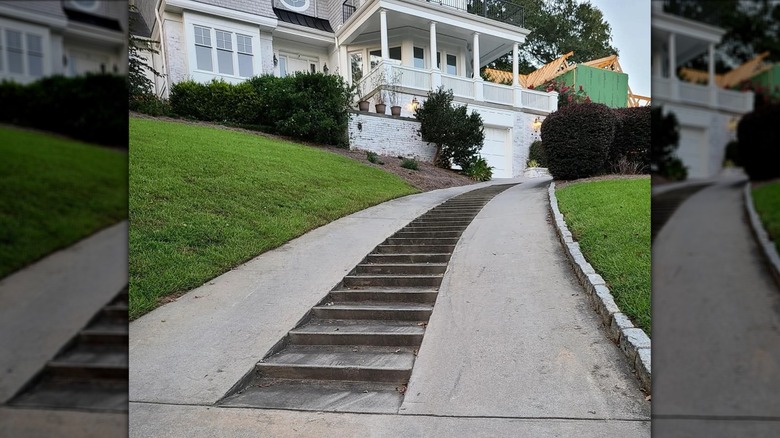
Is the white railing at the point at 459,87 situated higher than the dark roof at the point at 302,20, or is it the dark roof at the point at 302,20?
the dark roof at the point at 302,20

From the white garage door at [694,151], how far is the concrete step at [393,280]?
390 cm

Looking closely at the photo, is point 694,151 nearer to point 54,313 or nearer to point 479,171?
point 54,313

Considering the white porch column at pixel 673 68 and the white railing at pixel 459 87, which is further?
the white railing at pixel 459 87

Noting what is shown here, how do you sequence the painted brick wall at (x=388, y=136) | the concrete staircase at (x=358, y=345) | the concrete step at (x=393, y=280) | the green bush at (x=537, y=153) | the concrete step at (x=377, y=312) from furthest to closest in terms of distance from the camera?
the painted brick wall at (x=388, y=136)
the green bush at (x=537, y=153)
the concrete step at (x=393, y=280)
the concrete step at (x=377, y=312)
the concrete staircase at (x=358, y=345)

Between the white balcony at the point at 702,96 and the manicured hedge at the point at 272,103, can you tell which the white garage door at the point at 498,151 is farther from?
the white balcony at the point at 702,96

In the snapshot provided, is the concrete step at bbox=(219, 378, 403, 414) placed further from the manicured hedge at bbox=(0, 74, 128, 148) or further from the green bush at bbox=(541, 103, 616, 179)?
the green bush at bbox=(541, 103, 616, 179)

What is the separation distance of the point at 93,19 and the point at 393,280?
4.03 m

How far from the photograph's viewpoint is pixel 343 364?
3.05 metres

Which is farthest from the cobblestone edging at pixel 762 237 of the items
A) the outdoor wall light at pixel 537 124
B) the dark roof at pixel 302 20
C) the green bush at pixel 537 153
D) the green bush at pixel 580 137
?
the dark roof at pixel 302 20

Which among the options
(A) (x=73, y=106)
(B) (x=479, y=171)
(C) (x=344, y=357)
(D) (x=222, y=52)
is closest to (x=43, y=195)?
(A) (x=73, y=106)

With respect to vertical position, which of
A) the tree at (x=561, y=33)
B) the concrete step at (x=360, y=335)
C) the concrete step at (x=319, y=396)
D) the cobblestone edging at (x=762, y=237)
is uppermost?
the tree at (x=561, y=33)

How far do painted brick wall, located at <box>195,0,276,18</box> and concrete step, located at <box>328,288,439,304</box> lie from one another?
10.2 m

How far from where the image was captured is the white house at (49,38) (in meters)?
0.66

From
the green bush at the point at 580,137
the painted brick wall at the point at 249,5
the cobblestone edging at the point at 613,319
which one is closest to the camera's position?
the cobblestone edging at the point at 613,319
